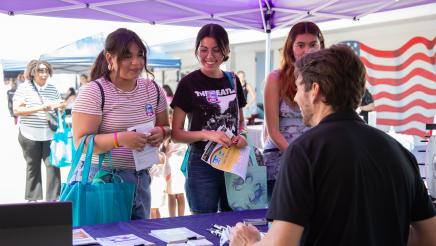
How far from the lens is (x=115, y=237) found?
174cm

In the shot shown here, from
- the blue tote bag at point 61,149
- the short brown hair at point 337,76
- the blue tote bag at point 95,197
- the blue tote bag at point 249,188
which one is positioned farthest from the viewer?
the blue tote bag at point 61,149

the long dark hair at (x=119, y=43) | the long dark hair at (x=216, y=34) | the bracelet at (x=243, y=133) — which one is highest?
the long dark hair at (x=216, y=34)

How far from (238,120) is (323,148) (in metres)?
1.41

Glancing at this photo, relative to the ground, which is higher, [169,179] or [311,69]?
[311,69]

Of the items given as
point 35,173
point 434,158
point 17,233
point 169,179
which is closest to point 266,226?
point 434,158

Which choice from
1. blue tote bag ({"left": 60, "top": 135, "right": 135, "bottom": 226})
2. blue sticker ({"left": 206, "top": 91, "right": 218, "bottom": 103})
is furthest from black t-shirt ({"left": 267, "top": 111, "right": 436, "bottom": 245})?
blue sticker ({"left": 206, "top": 91, "right": 218, "bottom": 103})

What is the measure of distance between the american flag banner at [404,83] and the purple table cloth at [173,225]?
6963 millimetres

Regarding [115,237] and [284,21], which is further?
[284,21]

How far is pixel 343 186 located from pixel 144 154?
121 cm

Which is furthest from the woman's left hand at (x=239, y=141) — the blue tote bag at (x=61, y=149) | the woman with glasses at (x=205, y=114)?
the blue tote bag at (x=61, y=149)

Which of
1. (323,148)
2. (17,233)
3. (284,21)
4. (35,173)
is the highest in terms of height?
(284,21)

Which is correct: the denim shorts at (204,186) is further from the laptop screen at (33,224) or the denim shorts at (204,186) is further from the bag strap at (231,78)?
the laptop screen at (33,224)

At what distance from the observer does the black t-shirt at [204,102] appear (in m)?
2.43

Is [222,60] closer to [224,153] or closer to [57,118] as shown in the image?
[224,153]
